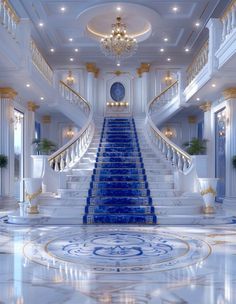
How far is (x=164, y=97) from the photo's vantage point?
14.2 m

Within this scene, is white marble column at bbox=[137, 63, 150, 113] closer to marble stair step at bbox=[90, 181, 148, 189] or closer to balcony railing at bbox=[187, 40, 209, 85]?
balcony railing at bbox=[187, 40, 209, 85]

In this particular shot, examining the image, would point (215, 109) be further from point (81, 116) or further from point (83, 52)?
point (83, 52)

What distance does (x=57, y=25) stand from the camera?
38.8 ft

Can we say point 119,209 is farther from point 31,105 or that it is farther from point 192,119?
point 192,119

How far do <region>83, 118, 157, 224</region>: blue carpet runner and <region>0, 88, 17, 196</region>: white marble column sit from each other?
101 inches

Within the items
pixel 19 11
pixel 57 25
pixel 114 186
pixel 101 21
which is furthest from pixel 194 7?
pixel 114 186

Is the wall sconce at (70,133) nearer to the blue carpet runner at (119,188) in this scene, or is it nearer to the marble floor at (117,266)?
the blue carpet runner at (119,188)

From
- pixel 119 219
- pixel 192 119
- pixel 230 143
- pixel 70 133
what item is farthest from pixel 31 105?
pixel 192 119

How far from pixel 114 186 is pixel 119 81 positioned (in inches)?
351

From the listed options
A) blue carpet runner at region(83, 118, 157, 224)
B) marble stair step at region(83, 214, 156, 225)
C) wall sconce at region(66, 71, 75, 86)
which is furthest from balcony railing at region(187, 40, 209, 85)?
wall sconce at region(66, 71, 75, 86)

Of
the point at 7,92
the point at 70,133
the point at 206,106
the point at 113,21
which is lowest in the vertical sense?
the point at 70,133

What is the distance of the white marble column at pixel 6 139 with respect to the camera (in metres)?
9.79

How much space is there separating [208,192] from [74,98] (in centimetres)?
808

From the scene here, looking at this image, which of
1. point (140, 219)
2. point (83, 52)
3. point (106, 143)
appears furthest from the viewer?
point (83, 52)
